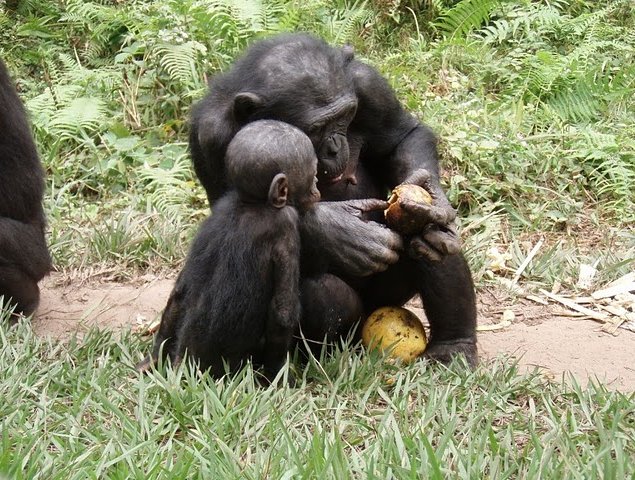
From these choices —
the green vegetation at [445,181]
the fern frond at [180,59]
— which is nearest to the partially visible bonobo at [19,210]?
the green vegetation at [445,181]

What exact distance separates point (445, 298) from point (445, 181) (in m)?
2.96

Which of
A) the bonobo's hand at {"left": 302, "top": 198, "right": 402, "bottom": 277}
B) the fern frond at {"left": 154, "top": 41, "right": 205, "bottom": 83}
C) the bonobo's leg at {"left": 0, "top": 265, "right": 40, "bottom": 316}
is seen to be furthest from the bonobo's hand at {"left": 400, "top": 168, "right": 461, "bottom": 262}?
the fern frond at {"left": 154, "top": 41, "right": 205, "bottom": 83}

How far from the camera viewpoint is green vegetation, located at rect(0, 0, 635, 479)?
3.61 m

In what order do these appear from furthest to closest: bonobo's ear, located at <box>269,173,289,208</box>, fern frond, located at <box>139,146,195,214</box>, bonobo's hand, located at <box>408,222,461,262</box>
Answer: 1. fern frond, located at <box>139,146,195,214</box>
2. bonobo's hand, located at <box>408,222,461,262</box>
3. bonobo's ear, located at <box>269,173,289,208</box>

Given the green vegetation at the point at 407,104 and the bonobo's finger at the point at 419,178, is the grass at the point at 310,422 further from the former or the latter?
the green vegetation at the point at 407,104

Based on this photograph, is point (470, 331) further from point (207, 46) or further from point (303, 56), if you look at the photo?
point (207, 46)

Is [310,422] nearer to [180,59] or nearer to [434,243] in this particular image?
[434,243]

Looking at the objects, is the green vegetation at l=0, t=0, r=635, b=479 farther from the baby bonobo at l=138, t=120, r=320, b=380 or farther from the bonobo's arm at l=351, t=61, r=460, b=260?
the bonobo's arm at l=351, t=61, r=460, b=260

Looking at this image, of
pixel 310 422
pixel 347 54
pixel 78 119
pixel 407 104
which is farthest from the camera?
pixel 78 119

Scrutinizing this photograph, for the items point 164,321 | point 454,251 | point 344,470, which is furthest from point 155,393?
point 454,251

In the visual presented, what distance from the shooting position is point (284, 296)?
14.1 ft

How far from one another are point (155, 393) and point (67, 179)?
14.7 ft

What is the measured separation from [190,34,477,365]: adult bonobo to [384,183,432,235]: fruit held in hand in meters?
0.05

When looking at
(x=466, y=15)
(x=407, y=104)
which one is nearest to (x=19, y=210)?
(x=407, y=104)
